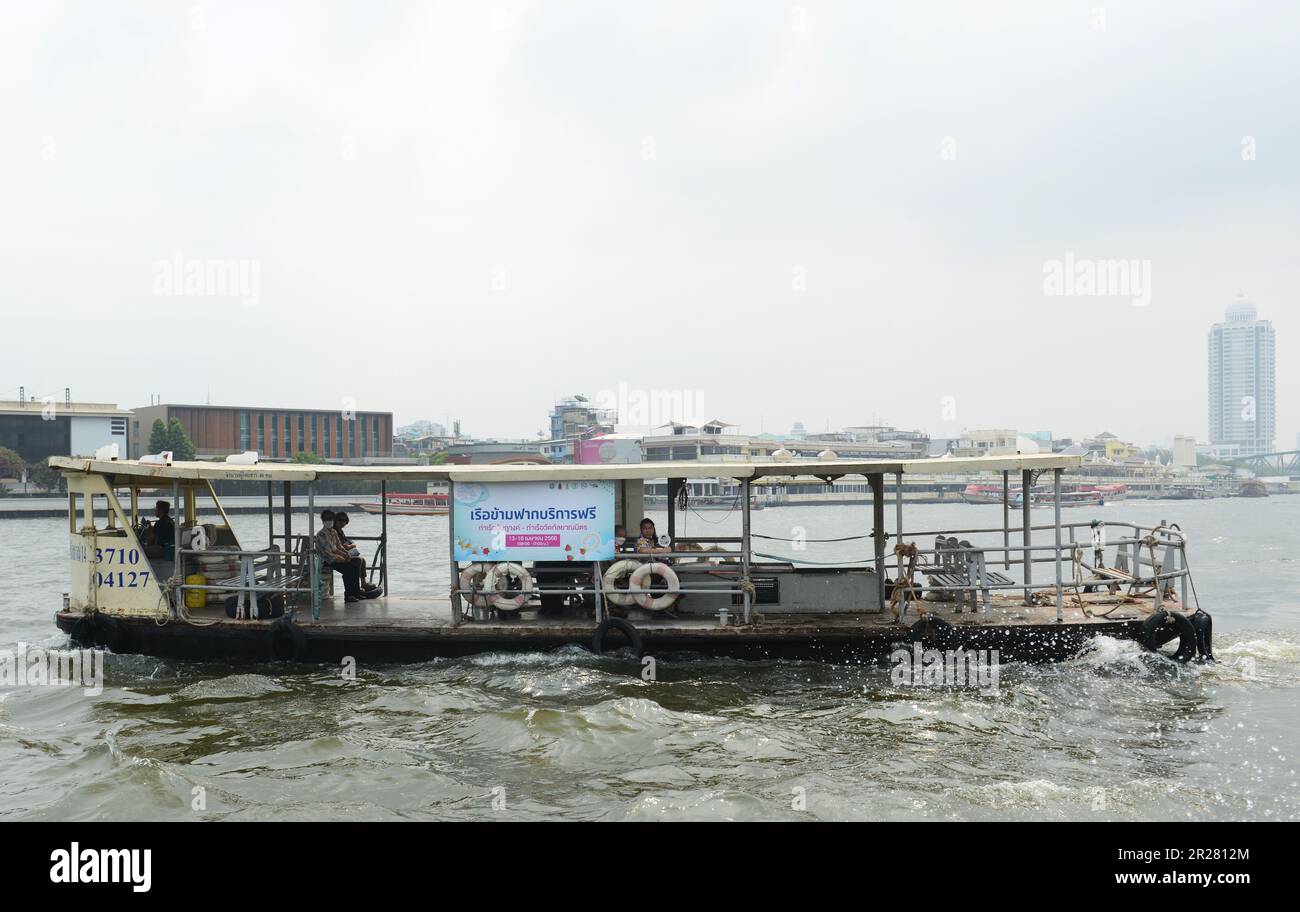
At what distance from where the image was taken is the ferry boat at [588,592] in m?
11.2

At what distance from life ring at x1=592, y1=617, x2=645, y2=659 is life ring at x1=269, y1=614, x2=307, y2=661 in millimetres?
3642

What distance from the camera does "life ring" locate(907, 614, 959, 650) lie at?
36.4 feet

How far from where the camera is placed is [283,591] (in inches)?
452

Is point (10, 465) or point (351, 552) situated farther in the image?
point (10, 465)

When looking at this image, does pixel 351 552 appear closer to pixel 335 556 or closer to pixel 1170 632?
pixel 335 556

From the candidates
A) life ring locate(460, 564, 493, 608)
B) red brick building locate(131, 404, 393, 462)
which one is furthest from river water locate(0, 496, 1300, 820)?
red brick building locate(131, 404, 393, 462)

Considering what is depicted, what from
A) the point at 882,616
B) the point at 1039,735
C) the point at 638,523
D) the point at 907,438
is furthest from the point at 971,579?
the point at 907,438

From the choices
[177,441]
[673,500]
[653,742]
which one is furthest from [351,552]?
[177,441]

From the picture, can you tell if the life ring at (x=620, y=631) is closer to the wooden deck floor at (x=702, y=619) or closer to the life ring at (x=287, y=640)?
the wooden deck floor at (x=702, y=619)

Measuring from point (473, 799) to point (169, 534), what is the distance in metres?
7.69

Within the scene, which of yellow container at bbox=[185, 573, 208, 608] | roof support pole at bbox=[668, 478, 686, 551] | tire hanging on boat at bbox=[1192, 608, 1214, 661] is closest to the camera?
tire hanging on boat at bbox=[1192, 608, 1214, 661]

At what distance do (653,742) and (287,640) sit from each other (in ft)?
16.8

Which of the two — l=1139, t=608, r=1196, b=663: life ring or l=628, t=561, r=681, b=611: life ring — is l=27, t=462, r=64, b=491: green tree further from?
l=1139, t=608, r=1196, b=663: life ring

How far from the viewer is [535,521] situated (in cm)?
1187
